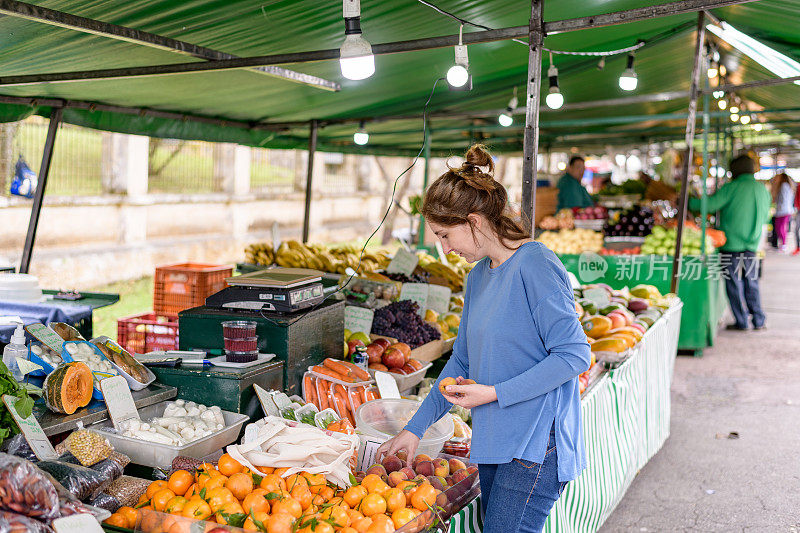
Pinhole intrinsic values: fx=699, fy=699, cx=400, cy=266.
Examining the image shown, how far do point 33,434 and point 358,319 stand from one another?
235cm

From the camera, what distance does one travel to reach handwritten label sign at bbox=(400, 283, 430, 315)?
5.23m

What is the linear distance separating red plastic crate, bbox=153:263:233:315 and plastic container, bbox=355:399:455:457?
11.5ft

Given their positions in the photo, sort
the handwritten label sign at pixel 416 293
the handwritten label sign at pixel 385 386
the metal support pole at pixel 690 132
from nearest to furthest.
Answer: the handwritten label sign at pixel 385 386, the handwritten label sign at pixel 416 293, the metal support pole at pixel 690 132

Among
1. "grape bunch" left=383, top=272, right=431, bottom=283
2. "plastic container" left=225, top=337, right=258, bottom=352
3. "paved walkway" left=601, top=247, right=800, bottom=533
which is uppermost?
"grape bunch" left=383, top=272, right=431, bottom=283

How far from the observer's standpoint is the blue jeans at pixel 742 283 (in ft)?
30.4

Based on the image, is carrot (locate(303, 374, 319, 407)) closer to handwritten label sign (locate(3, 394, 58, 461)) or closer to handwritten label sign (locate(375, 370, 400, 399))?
handwritten label sign (locate(375, 370, 400, 399))

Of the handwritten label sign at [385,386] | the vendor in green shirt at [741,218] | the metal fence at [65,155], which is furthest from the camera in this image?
the metal fence at [65,155]

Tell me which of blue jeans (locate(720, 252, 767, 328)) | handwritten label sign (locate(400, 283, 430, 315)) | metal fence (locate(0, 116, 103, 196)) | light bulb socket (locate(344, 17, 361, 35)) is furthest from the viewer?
metal fence (locate(0, 116, 103, 196))

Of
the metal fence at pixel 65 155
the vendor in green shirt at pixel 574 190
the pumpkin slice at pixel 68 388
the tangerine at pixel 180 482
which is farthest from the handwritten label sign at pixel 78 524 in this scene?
the metal fence at pixel 65 155

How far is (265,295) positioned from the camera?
338cm

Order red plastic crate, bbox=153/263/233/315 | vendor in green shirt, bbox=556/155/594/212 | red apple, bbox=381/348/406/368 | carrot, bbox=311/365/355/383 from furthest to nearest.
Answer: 1. vendor in green shirt, bbox=556/155/594/212
2. red plastic crate, bbox=153/263/233/315
3. red apple, bbox=381/348/406/368
4. carrot, bbox=311/365/355/383

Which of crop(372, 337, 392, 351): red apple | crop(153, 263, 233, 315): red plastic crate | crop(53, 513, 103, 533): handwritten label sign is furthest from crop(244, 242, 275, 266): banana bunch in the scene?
crop(53, 513, 103, 533): handwritten label sign

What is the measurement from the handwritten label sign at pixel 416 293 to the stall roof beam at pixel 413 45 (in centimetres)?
182

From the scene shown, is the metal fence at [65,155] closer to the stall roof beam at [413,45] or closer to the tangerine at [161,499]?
the stall roof beam at [413,45]
